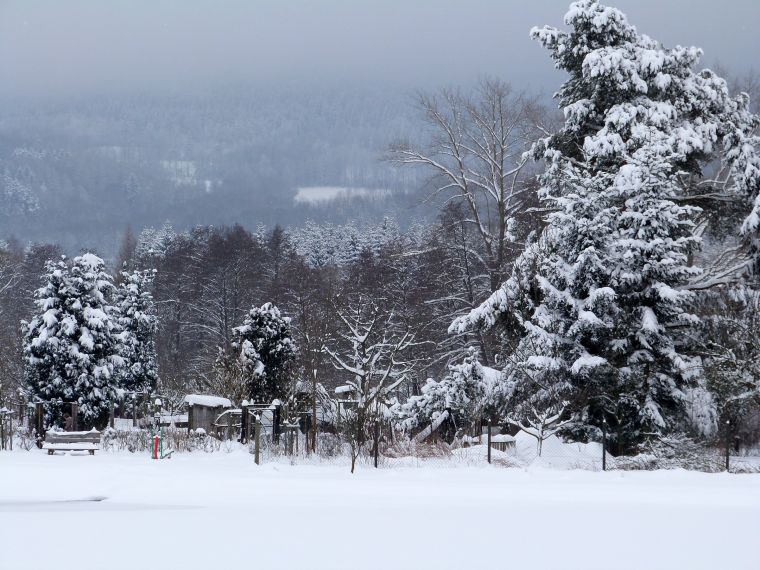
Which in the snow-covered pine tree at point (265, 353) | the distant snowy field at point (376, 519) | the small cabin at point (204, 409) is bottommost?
the distant snowy field at point (376, 519)

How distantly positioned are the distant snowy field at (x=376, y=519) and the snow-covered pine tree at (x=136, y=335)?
27653 millimetres

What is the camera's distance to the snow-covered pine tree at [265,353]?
32875mm

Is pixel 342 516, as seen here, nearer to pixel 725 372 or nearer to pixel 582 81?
pixel 725 372

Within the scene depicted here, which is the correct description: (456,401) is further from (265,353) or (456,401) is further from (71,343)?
(71,343)

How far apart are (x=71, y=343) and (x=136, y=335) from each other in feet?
51.4

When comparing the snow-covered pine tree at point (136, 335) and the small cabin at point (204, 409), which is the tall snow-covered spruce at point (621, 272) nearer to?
the small cabin at point (204, 409)

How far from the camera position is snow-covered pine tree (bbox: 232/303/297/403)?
32.9 meters

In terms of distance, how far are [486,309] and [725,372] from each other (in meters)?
6.95

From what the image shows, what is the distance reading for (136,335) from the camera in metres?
48.9

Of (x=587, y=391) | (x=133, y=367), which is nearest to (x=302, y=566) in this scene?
(x=587, y=391)

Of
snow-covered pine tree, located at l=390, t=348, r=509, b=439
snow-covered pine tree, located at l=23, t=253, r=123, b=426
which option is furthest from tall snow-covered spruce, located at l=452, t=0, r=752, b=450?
snow-covered pine tree, located at l=23, t=253, r=123, b=426

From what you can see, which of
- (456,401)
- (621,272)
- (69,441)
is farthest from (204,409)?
(621,272)

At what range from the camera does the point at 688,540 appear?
449 inches

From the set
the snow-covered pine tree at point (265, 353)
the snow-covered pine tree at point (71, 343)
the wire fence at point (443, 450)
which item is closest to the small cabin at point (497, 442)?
the wire fence at point (443, 450)
